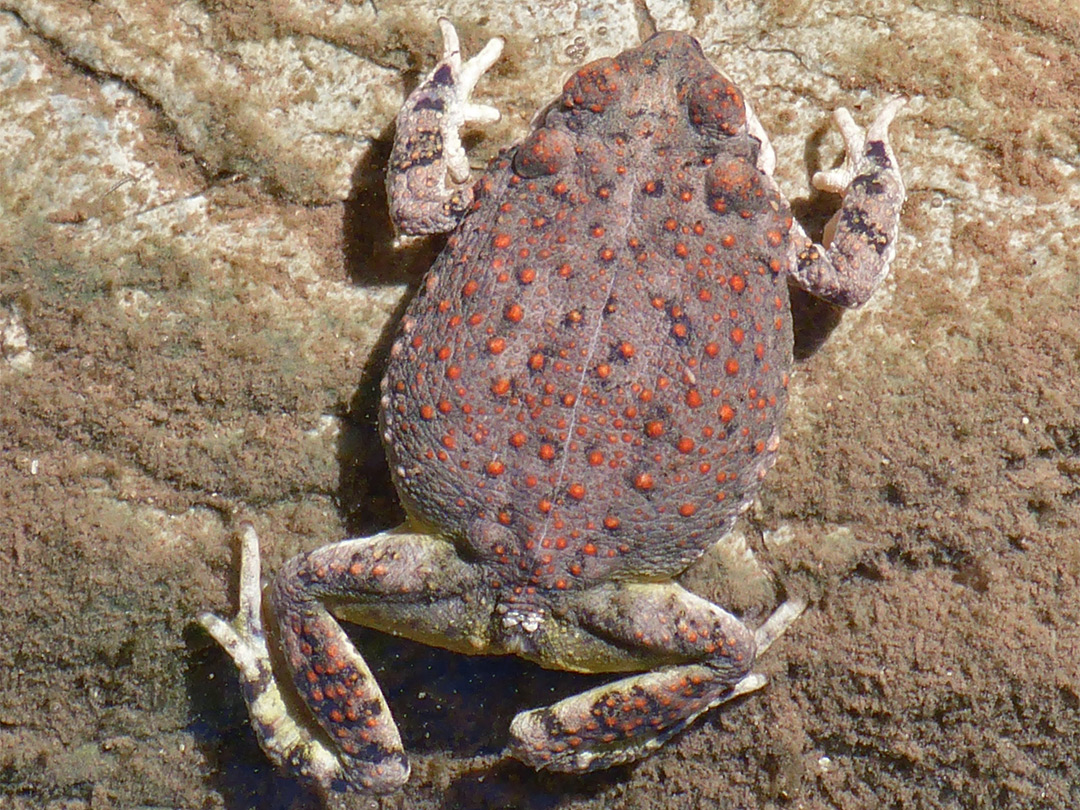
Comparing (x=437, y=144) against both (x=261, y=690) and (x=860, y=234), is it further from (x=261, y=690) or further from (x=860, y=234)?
(x=261, y=690)

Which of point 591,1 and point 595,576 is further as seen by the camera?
point 591,1

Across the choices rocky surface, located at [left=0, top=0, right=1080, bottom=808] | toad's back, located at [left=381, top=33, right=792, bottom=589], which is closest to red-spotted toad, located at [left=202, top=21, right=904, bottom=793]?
toad's back, located at [left=381, top=33, right=792, bottom=589]

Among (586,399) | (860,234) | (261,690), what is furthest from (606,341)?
(261,690)

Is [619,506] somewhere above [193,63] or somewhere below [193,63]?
below

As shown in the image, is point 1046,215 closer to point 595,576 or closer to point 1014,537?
point 1014,537

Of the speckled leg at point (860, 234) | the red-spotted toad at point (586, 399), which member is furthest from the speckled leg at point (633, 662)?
the speckled leg at point (860, 234)

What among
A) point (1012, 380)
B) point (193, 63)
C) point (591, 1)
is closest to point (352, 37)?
point (193, 63)

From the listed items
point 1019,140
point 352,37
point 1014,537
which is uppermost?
point 352,37

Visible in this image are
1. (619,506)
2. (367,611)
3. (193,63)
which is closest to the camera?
(619,506)
